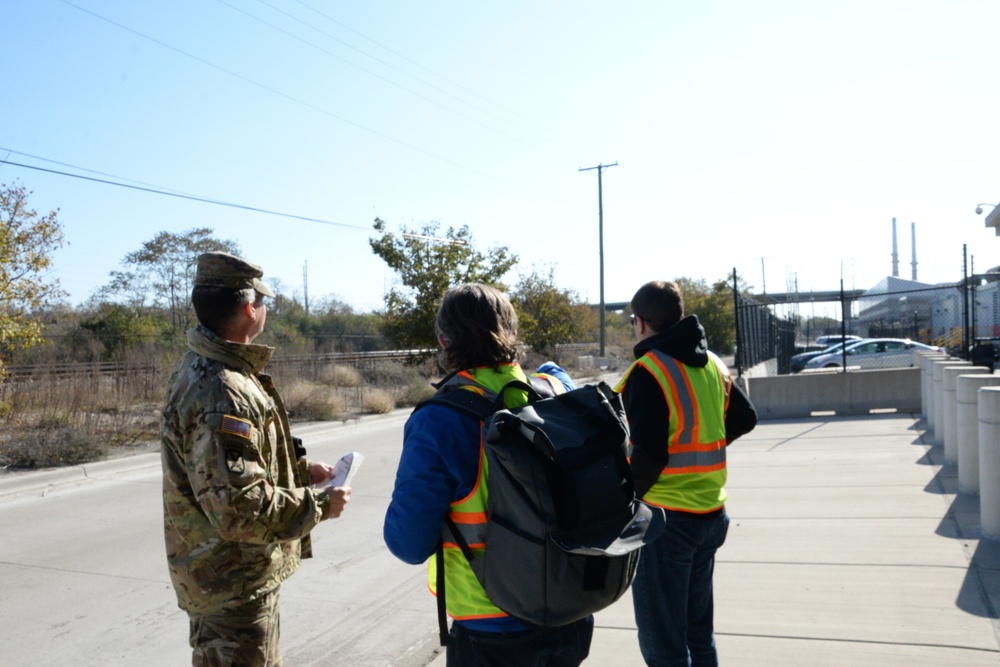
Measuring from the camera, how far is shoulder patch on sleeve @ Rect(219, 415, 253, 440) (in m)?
2.50

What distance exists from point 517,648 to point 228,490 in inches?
37.9

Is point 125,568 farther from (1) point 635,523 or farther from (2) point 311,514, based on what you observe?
(1) point 635,523

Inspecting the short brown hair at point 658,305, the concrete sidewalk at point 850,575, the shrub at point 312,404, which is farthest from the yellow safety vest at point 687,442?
the shrub at point 312,404

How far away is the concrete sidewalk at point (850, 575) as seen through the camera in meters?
4.41

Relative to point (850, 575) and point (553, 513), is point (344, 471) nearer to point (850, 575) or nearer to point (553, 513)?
point (553, 513)

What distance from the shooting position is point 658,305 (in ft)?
11.7

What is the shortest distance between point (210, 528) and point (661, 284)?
6.86ft

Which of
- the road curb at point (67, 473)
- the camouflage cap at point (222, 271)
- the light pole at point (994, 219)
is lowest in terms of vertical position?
the road curb at point (67, 473)

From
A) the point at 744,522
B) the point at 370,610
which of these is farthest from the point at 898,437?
the point at 370,610

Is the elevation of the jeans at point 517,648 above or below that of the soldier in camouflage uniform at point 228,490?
below

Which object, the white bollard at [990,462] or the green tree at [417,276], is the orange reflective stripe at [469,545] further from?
the green tree at [417,276]

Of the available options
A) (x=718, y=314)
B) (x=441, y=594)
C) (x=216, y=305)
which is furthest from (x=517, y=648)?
(x=718, y=314)

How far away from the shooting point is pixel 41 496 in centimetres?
976

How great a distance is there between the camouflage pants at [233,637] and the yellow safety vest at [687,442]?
1.55 meters
